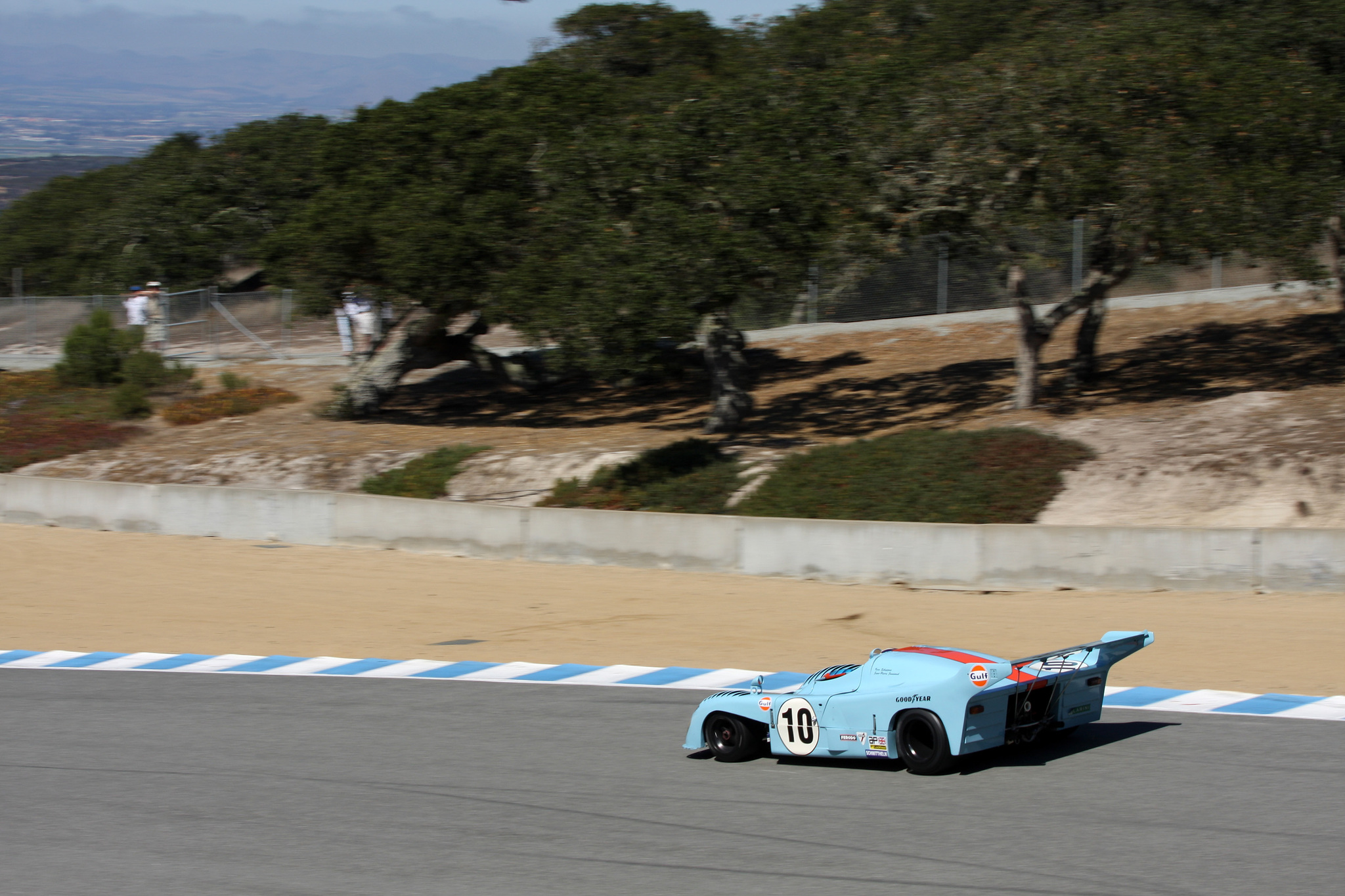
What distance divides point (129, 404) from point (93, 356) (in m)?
4.35

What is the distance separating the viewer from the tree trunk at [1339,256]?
25.1m

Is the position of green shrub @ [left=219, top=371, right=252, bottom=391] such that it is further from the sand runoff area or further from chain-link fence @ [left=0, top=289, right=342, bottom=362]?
the sand runoff area

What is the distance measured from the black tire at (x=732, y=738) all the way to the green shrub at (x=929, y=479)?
34.6 feet

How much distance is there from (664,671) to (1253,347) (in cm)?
2082

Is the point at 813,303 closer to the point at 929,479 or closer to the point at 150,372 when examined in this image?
the point at 929,479

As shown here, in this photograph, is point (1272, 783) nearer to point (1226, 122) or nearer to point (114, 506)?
point (1226, 122)

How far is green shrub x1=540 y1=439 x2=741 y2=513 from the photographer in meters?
20.9

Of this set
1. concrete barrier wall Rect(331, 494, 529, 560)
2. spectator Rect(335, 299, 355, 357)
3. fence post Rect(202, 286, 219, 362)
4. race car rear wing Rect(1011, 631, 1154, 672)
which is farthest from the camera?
fence post Rect(202, 286, 219, 362)

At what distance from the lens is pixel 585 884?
20.5ft

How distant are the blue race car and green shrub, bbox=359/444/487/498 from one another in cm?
1513

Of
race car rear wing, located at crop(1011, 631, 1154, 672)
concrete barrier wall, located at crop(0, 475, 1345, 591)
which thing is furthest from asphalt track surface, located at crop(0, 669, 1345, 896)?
concrete barrier wall, located at crop(0, 475, 1345, 591)

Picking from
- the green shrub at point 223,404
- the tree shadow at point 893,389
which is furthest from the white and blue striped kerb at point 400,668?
the green shrub at point 223,404

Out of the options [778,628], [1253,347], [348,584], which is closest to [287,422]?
[348,584]

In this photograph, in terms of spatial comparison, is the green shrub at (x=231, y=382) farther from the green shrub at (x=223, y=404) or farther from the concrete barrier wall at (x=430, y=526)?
the concrete barrier wall at (x=430, y=526)
